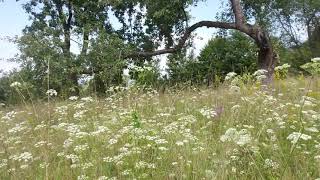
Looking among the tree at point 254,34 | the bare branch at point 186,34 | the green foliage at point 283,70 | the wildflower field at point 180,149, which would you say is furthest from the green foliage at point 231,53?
the wildflower field at point 180,149

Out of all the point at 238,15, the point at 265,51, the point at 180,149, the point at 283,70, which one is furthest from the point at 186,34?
the point at 180,149

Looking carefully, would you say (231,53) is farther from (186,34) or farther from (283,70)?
(283,70)

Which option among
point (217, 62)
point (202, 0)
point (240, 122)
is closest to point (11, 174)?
point (240, 122)

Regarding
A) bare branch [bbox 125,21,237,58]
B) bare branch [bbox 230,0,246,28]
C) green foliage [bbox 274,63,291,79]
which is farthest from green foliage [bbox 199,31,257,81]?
green foliage [bbox 274,63,291,79]

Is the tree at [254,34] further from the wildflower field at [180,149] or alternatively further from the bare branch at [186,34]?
the wildflower field at [180,149]

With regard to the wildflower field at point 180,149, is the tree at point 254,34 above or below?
above

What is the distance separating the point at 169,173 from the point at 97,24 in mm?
11349

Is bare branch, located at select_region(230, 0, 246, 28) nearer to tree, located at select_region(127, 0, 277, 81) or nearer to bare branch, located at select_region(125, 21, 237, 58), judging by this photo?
tree, located at select_region(127, 0, 277, 81)

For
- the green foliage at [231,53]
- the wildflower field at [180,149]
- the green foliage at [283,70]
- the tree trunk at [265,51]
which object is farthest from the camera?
the green foliage at [231,53]

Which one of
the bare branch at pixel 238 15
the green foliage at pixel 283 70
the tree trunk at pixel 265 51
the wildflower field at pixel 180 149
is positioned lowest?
the wildflower field at pixel 180 149

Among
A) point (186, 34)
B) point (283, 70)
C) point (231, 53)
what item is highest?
point (186, 34)

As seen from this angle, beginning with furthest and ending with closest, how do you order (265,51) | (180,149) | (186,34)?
(186,34), (265,51), (180,149)

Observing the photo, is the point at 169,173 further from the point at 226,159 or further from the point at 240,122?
the point at 240,122

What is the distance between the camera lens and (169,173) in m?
3.81
